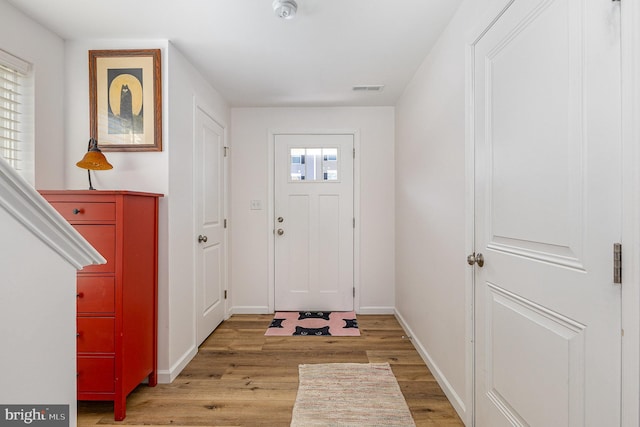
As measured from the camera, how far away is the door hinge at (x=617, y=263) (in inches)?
32.9

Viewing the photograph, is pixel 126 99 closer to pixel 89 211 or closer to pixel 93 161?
pixel 93 161

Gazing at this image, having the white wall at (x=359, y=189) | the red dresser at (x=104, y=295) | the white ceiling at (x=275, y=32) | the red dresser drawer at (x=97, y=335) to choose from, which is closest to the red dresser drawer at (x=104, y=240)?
the red dresser at (x=104, y=295)

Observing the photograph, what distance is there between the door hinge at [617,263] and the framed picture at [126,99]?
2360mm

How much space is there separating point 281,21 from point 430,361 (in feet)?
8.29

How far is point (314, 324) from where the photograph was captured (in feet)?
10.6

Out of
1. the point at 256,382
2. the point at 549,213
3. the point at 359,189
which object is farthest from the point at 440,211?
the point at 256,382

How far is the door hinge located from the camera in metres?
0.83

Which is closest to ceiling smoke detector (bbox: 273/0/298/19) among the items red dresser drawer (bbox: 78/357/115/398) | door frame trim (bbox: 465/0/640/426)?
door frame trim (bbox: 465/0/640/426)

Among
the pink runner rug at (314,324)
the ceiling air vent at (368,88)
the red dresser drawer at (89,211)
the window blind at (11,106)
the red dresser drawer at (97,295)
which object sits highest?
the ceiling air vent at (368,88)

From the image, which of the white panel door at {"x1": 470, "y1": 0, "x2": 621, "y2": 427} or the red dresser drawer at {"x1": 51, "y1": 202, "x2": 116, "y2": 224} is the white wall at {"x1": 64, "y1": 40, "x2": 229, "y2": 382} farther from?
the white panel door at {"x1": 470, "y1": 0, "x2": 621, "y2": 427}

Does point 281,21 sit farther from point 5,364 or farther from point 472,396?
point 472,396

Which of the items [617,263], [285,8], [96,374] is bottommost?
[96,374]

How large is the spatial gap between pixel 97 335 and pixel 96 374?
8.7 inches

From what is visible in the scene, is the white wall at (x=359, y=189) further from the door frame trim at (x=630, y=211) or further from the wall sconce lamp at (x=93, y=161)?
the door frame trim at (x=630, y=211)
